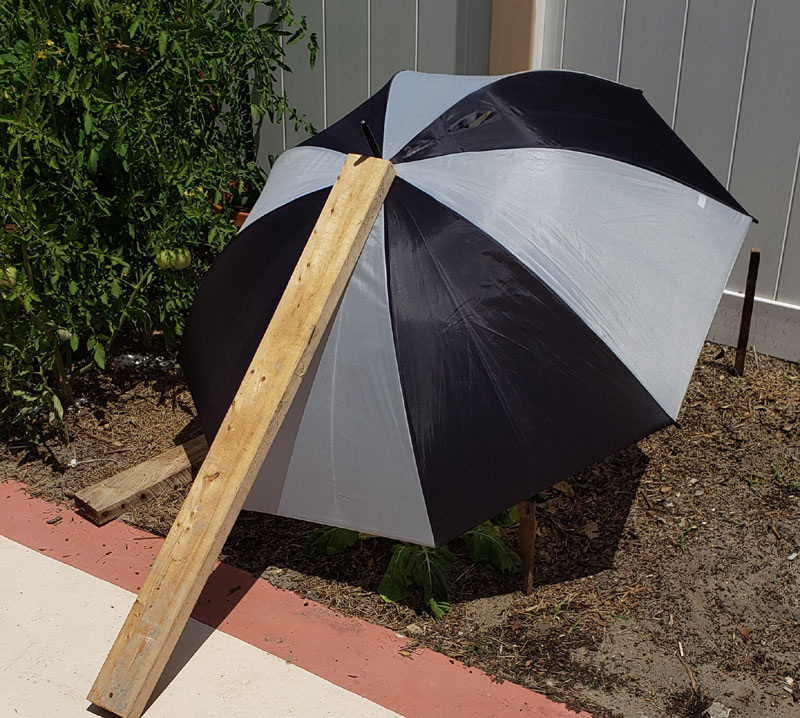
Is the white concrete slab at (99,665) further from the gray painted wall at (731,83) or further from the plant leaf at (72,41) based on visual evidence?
the gray painted wall at (731,83)

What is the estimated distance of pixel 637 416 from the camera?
7.85 feet

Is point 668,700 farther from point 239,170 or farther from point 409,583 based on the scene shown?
point 239,170

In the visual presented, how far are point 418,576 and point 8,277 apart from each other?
6.67 feet

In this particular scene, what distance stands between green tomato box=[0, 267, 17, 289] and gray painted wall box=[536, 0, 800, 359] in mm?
2831

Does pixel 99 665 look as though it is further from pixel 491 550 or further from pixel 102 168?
pixel 102 168

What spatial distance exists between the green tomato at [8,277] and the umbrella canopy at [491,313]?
1244 mm

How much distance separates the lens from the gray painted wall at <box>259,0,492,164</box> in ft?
15.4

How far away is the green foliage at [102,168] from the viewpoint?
3.54m

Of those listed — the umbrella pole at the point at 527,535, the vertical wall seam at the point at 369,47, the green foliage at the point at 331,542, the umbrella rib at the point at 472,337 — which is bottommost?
the green foliage at the point at 331,542

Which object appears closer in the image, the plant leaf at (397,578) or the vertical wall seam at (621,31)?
the plant leaf at (397,578)

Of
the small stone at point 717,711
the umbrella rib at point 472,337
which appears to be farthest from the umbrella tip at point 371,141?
the small stone at point 717,711

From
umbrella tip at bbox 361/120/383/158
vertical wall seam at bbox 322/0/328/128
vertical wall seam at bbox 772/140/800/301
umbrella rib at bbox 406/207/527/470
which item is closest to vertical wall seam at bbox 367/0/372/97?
vertical wall seam at bbox 322/0/328/128

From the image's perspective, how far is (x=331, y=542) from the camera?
3.25 m

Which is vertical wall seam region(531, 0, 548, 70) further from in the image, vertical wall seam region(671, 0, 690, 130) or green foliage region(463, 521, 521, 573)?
green foliage region(463, 521, 521, 573)
